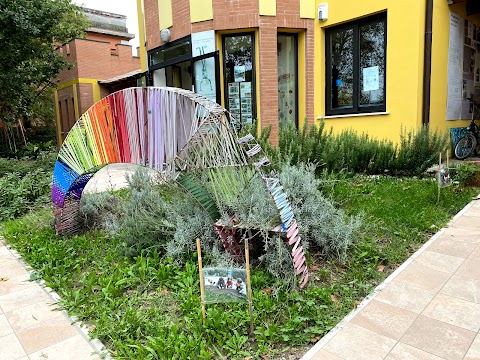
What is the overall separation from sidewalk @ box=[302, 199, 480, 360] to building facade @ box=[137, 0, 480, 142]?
430 cm

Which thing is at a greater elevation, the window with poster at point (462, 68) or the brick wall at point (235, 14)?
the brick wall at point (235, 14)

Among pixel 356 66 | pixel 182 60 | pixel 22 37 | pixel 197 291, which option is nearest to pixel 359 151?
pixel 356 66

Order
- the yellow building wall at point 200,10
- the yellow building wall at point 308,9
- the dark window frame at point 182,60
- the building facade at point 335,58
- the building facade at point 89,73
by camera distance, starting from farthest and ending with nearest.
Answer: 1. the building facade at point 89,73
2. the yellow building wall at point 308,9
3. the yellow building wall at point 200,10
4. the dark window frame at point 182,60
5. the building facade at point 335,58

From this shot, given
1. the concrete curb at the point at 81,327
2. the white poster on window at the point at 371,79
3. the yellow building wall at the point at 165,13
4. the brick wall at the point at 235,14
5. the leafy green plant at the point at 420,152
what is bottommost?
the concrete curb at the point at 81,327

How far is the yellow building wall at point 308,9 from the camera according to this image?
784 cm

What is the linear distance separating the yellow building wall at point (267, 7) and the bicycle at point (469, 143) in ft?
15.8

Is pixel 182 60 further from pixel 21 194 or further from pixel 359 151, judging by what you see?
pixel 359 151

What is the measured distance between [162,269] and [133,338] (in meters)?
0.78

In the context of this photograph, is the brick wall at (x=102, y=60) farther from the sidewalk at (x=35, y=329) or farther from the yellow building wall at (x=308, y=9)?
the sidewalk at (x=35, y=329)

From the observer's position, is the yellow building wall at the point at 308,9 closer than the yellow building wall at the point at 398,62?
No

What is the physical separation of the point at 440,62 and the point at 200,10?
5096mm

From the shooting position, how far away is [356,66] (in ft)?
25.0

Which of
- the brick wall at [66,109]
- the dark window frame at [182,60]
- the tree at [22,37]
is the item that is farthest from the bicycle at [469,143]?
the brick wall at [66,109]

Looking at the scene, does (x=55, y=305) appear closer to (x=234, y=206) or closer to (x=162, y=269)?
(x=162, y=269)
